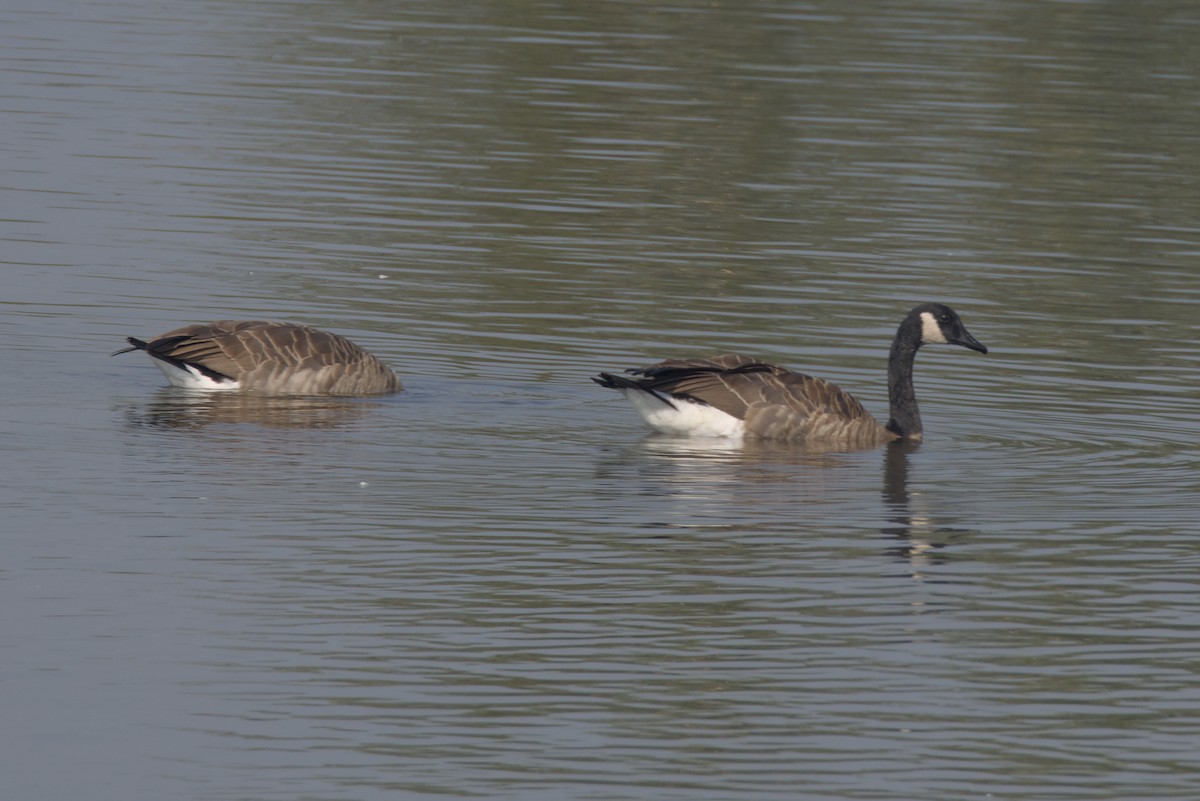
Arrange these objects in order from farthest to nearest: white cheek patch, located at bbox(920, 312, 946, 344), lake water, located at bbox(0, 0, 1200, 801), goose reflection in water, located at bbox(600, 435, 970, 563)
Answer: white cheek patch, located at bbox(920, 312, 946, 344)
goose reflection in water, located at bbox(600, 435, 970, 563)
lake water, located at bbox(0, 0, 1200, 801)

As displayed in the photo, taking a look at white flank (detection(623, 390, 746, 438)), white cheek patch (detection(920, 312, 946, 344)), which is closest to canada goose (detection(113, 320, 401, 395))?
white flank (detection(623, 390, 746, 438))

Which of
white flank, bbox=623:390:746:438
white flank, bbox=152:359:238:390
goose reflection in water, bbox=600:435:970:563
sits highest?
white flank, bbox=152:359:238:390

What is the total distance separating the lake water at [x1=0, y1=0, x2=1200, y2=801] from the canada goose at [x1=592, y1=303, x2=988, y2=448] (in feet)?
0.86

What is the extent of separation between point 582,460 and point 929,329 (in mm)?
3838

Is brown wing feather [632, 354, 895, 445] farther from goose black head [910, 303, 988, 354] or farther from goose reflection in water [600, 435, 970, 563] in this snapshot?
goose black head [910, 303, 988, 354]

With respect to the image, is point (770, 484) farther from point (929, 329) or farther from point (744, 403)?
point (929, 329)

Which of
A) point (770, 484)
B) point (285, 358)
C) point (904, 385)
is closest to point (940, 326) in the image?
point (904, 385)

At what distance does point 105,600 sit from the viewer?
38.4ft

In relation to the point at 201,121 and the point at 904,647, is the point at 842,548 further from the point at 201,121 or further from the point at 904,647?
the point at 201,121

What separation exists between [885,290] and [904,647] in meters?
12.3

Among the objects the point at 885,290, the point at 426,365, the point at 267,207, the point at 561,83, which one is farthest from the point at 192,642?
the point at 561,83

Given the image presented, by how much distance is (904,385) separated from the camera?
18.0 metres

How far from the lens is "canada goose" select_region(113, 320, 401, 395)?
17859 mm

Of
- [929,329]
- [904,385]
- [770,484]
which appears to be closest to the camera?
[770,484]
